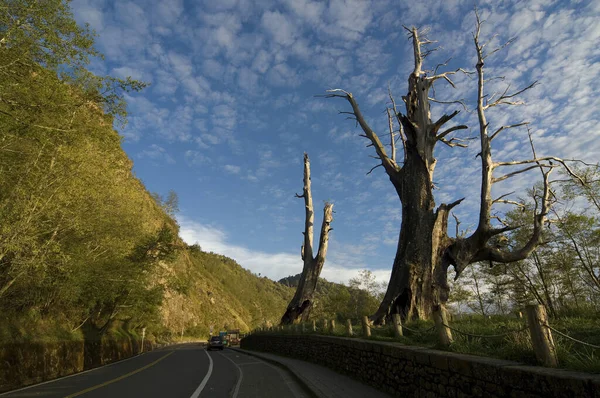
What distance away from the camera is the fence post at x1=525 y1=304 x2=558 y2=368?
374cm

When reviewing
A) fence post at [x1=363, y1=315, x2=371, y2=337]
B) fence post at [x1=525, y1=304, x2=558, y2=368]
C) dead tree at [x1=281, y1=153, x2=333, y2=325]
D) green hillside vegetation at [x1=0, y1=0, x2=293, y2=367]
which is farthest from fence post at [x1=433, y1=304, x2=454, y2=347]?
dead tree at [x1=281, y1=153, x2=333, y2=325]

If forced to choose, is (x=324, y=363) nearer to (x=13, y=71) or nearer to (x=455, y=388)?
(x=455, y=388)

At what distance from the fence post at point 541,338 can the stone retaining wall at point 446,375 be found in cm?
20

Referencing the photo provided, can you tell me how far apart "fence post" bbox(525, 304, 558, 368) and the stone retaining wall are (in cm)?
20

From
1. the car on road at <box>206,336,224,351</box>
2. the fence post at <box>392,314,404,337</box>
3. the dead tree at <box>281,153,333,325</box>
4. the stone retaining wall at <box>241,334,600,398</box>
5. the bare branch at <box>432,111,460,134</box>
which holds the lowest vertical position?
the car on road at <box>206,336,224,351</box>

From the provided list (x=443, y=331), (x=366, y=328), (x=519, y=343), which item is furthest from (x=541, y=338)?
(x=366, y=328)

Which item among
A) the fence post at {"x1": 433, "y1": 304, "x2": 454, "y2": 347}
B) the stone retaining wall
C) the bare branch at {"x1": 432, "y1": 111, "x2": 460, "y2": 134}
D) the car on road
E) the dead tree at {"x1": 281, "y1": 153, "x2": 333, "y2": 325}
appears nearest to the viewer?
the stone retaining wall

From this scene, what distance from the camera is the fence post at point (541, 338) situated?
3.74m

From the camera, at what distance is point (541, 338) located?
3.81 m

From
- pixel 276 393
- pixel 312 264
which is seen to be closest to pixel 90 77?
pixel 276 393

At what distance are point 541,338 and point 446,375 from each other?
165cm

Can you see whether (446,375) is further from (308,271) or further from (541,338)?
(308,271)

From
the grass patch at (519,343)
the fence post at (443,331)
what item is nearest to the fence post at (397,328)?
the grass patch at (519,343)

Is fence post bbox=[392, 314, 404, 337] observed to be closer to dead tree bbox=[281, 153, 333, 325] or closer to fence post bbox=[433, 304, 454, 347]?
fence post bbox=[433, 304, 454, 347]
